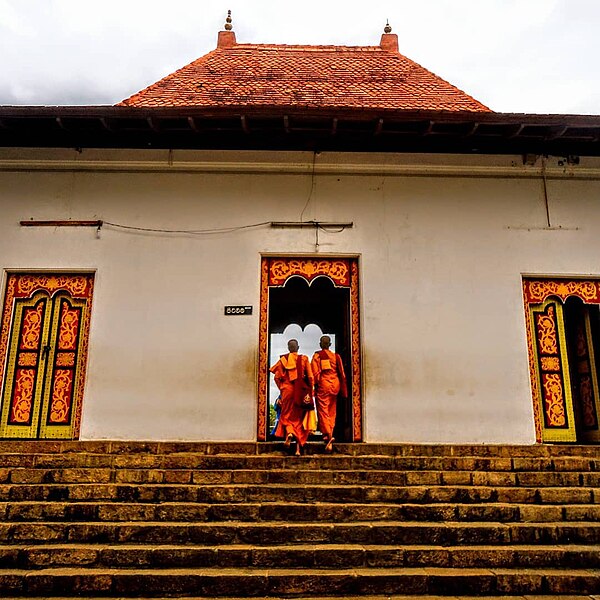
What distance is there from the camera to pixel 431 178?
7727mm

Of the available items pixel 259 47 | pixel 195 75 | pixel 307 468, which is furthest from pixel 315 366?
pixel 259 47

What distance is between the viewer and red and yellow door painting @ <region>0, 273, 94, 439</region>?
6.98 meters

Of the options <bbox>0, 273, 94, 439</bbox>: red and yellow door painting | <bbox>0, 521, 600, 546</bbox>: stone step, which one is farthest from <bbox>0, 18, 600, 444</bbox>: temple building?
<bbox>0, 521, 600, 546</bbox>: stone step

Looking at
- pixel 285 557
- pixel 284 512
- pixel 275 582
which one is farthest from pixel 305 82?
pixel 275 582

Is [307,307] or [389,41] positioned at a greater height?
[389,41]

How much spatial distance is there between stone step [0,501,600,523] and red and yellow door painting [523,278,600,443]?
242 cm

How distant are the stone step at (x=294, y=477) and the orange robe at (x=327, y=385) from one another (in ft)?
3.68

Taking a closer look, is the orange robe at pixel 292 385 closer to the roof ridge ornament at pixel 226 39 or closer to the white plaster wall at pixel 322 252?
the white plaster wall at pixel 322 252

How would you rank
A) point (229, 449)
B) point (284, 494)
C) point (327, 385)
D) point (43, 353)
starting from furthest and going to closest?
point (43, 353)
point (327, 385)
point (229, 449)
point (284, 494)

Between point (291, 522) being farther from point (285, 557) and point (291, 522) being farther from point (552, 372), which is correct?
point (552, 372)

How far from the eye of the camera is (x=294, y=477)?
5309mm

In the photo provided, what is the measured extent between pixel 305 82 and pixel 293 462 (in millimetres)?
5957

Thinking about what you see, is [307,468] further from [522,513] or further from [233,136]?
[233,136]

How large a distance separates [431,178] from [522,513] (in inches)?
176
